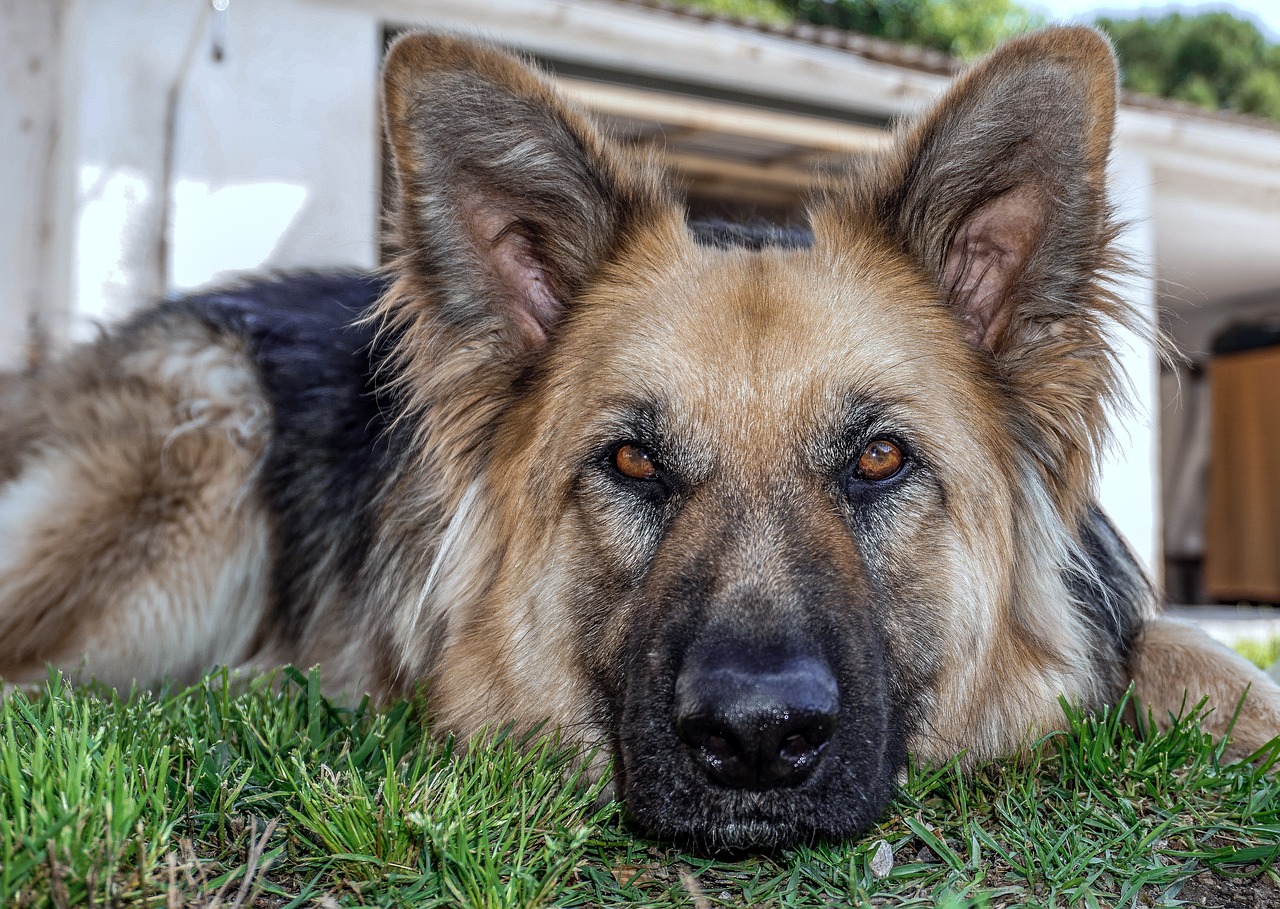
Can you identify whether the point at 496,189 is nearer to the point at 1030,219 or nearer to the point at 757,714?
the point at 1030,219

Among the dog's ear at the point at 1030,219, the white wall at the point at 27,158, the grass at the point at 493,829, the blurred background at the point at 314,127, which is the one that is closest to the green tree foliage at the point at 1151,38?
the blurred background at the point at 314,127

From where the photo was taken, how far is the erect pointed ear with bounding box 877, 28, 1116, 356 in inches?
103

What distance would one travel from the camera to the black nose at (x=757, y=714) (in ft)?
6.77

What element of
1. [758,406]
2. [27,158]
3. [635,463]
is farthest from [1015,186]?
[27,158]

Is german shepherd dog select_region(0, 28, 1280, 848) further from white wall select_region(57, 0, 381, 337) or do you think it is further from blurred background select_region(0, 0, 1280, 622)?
white wall select_region(57, 0, 381, 337)

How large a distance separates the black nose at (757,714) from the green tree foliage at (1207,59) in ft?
134

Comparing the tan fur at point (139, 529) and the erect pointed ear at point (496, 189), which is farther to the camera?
the tan fur at point (139, 529)

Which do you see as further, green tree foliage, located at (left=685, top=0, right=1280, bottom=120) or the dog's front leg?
green tree foliage, located at (left=685, top=0, right=1280, bottom=120)

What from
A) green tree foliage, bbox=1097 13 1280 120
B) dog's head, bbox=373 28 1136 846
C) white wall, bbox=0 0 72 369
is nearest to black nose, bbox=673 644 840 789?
dog's head, bbox=373 28 1136 846

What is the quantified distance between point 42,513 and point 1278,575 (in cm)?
1326

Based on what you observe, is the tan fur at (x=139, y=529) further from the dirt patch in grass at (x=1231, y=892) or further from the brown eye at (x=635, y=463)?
the dirt patch in grass at (x=1231, y=892)

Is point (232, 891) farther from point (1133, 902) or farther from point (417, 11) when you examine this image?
point (417, 11)

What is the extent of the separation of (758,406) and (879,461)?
13.8 inches

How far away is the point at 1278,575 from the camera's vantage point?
12.8m
